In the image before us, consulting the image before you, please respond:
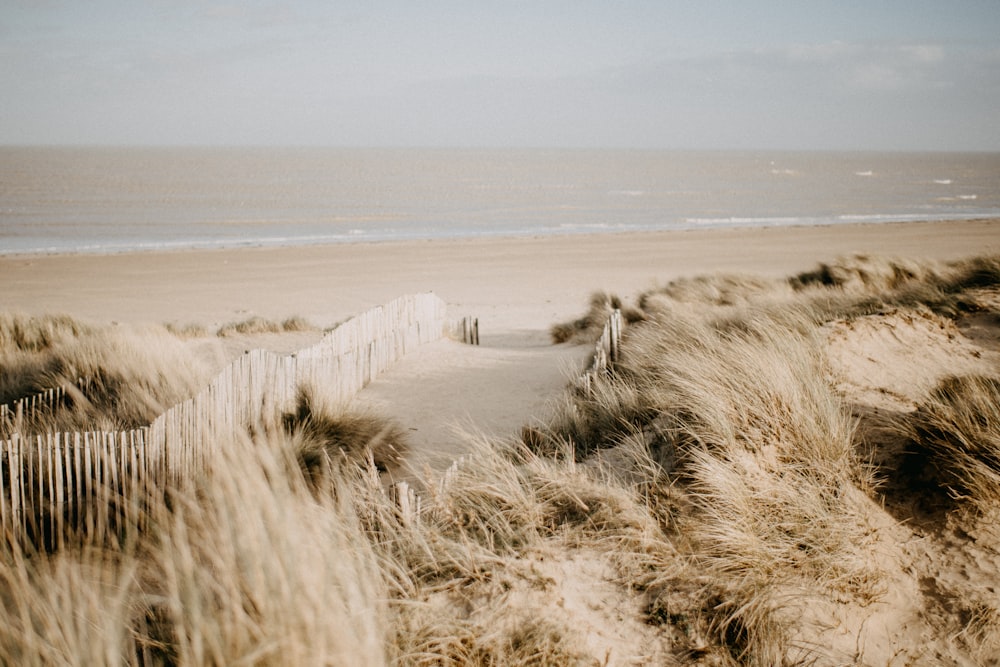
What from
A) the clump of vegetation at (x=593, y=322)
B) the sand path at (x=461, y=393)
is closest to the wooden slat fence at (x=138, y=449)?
the sand path at (x=461, y=393)

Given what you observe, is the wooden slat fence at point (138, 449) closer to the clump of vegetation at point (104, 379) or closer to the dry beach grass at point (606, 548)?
Result: the dry beach grass at point (606, 548)

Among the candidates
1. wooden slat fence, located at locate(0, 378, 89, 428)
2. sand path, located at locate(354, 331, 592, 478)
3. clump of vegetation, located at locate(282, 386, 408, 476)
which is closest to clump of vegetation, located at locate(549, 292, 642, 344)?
sand path, located at locate(354, 331, 592, 478)

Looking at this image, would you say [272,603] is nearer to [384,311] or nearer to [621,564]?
[621,564]

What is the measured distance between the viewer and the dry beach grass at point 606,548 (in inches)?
88.6

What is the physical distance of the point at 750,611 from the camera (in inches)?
103

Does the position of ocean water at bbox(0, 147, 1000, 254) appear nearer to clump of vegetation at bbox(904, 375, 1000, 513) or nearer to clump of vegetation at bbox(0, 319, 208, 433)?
clump of vegetation at bbox(0, 319, 208, 433)

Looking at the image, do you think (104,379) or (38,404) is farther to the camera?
(104,379)

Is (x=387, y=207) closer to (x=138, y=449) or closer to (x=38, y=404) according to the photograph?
(x=38, y=404)

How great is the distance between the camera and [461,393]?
21.5 ft

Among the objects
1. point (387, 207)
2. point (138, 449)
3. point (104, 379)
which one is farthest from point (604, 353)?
point (387, 207)

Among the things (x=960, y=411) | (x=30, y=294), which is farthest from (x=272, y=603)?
(x=30, y=294)

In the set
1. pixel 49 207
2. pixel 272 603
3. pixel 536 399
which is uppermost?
pixel 49 207

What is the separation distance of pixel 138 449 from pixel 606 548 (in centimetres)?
262

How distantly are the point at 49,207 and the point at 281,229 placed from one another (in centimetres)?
1568
